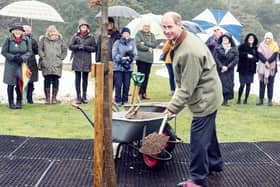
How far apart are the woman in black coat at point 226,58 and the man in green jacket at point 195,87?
5.73m

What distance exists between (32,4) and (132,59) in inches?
108

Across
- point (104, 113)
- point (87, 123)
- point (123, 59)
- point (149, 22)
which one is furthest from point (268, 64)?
point (104, 113)

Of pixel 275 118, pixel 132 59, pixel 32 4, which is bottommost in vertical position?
pixel 275 118

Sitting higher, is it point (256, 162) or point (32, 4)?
point (32, 4)

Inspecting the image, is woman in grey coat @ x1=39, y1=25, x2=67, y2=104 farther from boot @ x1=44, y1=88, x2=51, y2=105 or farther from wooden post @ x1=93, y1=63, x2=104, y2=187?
wooden post @ x1=93, y1=63, x2=104, y2=187

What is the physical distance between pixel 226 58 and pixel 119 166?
533cm

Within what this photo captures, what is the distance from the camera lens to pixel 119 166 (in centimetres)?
624

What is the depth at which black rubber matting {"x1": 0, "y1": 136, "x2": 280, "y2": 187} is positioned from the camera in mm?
5734

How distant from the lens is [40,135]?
802 centimetres

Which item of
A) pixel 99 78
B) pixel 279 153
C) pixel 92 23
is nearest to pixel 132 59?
pixel 279 153

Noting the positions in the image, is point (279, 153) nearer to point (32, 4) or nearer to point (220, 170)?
point (220, 170)

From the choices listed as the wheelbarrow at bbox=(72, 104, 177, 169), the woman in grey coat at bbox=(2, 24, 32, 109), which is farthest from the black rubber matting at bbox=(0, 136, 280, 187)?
the woman in grey coat at bbox=(2, 24, 32, 109)

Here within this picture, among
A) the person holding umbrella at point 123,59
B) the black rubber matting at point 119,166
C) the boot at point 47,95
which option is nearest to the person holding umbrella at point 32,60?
the boot at point 47,95

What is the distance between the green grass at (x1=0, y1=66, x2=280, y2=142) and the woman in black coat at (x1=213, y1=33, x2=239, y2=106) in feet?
1.73
